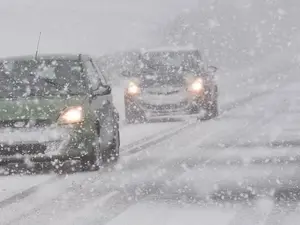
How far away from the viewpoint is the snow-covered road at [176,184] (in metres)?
6.91

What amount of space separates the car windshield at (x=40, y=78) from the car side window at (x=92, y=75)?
0.49 ft

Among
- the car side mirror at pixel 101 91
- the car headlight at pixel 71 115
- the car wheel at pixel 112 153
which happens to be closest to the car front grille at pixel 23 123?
the car headlight at pixel 71 115

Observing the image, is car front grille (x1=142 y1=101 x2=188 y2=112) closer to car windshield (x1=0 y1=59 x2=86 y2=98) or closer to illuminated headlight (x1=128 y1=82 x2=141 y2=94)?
illuminated headlight (x1=128 y1=82 x2=141 y2=94)

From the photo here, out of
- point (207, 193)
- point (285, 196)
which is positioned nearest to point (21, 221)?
point (207, 193)

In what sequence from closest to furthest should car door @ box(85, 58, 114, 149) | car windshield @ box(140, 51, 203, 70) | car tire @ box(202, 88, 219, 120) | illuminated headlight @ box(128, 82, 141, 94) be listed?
car door @ box(85, 58, 114, 149) < illuminated headlight @ box(128, 82, 141, 94) < car tire @ box(202, 88, 219, 120) < car windshield @ box(140, 51, 203, 70)

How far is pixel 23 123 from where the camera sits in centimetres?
976

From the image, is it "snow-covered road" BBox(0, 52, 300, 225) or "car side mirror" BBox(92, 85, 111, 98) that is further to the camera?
"car side mirror" BBox(92, 85, 111, 98)

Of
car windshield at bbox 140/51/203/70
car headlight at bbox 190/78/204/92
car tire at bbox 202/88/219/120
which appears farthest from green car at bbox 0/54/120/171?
car windshield at bbox 140/51/203/70

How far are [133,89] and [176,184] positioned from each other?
885 centimetres

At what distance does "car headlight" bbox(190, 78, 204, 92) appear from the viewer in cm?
1767

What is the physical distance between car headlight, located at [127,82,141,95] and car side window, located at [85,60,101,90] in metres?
5.93

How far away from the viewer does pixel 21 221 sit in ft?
22.3

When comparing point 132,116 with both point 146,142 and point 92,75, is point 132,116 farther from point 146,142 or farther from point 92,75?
point 92,75

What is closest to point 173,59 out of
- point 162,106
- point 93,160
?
point 162,106
